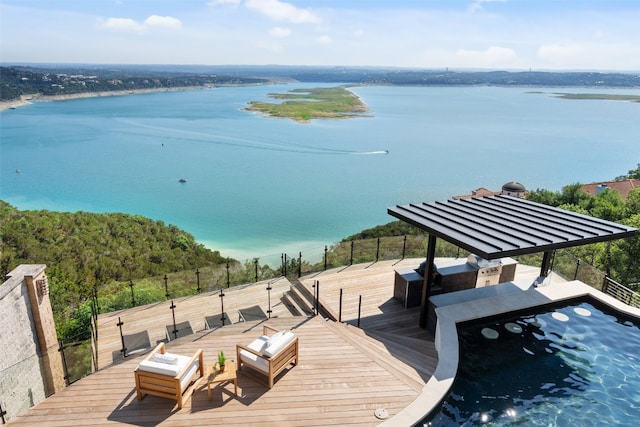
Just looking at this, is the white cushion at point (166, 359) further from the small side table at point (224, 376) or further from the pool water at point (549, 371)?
the pool water at point (549, 371)

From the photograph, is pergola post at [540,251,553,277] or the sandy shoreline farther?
the sandy shoreline

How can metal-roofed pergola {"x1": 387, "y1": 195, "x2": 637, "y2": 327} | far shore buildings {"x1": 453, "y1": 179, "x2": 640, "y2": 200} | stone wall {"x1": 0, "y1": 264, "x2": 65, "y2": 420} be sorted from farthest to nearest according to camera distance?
far shore buildings {"x1": 453, "y1": 179, "x2": 640, "y2": 200} → metal-roofed pergola {"x1": 387, "y1": 195, "x2": 637, "y2": 327} → stone wall {"x1": 0, "y1": 264, "x2": 65, "y2": 420}

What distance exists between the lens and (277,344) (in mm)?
6117

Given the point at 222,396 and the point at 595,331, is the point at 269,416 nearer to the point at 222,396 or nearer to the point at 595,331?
the point at 222,396

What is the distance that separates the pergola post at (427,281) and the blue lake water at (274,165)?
1162cm

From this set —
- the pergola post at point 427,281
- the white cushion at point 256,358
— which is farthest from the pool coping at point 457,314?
the white cushion at point 256,358

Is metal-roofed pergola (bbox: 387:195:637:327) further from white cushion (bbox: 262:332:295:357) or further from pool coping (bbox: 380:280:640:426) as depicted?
white cushion (bbox: 262:332:295:357)

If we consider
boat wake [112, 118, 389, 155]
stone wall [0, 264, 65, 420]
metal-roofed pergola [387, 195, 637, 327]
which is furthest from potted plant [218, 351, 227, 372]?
boat wake [112, 118, 389, 155]

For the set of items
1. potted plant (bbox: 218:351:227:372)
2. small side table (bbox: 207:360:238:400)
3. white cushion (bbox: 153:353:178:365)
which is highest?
white cushion (bbox: 153:353:178:365)

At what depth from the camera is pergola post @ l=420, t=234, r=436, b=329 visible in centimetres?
848

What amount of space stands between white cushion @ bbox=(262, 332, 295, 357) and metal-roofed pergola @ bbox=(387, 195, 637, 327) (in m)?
3.50

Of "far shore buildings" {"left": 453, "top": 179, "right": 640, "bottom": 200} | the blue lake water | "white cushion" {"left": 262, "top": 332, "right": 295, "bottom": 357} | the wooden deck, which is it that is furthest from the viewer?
the blue lake water

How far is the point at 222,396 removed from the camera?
580 cm

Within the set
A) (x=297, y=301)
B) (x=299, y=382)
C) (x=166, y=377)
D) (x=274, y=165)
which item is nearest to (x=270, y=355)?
(x=299, y=382)
